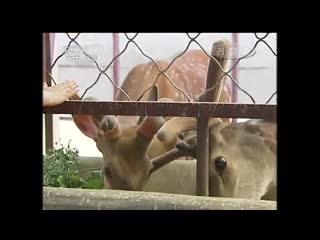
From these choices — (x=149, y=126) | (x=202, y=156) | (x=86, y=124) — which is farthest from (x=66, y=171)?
(x=202, y=156)

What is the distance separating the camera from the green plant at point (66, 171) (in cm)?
160

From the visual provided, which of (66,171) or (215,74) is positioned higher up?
(215,74)

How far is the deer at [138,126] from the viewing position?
5.21ft

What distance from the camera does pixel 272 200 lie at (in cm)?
154

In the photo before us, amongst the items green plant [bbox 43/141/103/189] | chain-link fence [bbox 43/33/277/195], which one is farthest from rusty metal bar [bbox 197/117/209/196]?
green plant [bbox 43/141/103/189]

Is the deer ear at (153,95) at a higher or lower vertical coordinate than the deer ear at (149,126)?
higher

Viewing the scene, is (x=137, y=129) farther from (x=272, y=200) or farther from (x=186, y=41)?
(x=272, y=200)

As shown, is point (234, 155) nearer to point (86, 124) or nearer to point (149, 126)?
point (149, 126)

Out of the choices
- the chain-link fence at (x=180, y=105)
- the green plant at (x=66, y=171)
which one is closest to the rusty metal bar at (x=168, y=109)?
the chain-link fence at (x=180, y=105)

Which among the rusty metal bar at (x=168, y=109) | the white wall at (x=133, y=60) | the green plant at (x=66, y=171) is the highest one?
the white wall at (x=133, y=60)

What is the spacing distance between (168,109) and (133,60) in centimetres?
15

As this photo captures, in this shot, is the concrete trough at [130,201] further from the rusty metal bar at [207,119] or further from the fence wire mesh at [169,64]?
the fence wire mesh at [169,64]

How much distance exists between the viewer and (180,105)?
1578 millimetres

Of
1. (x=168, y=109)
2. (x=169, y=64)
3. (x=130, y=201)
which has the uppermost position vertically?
(x=169, y=64)
